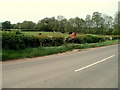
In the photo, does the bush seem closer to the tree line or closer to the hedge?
the hedge

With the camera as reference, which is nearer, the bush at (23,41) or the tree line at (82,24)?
the bush at (23,41)

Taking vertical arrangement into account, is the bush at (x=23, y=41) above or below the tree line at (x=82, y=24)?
below

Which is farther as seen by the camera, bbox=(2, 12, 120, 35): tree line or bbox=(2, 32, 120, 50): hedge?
bbox=(2, 12, 120, 35): tree line

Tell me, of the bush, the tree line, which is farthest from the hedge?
the tree line

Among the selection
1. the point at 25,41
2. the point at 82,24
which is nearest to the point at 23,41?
the point at 25,41

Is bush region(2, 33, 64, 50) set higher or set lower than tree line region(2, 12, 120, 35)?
lower

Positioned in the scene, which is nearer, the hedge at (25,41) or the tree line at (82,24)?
the hedge at (25,41)

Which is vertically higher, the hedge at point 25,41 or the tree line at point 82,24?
the tree line at point 82,24

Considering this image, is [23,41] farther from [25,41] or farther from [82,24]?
[82,24]

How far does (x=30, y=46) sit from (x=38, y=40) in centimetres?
141

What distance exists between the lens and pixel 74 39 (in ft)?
77.5

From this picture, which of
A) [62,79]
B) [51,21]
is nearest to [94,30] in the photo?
[51,21]

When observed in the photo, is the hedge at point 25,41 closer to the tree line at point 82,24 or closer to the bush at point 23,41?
the bush at point 23,41

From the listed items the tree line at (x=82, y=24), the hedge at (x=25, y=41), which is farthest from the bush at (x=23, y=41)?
the tree line at (x=82, y=24)
